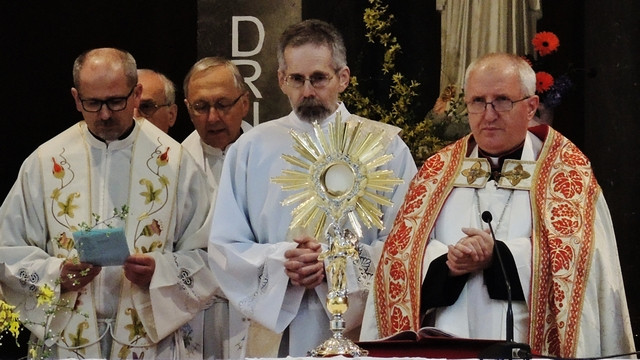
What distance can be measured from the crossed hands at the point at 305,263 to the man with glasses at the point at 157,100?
6.67 ft

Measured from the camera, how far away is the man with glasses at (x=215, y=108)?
27.8 feet

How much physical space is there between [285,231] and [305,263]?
0.37 metres

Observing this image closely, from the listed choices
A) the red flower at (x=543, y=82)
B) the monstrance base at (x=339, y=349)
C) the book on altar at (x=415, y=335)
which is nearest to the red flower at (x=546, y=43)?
the red flower at (x=543, y=82)

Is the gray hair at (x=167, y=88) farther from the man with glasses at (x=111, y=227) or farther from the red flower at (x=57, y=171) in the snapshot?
the red flower at (x=57, y=171)

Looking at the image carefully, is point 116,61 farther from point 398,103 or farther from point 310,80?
point 398,103

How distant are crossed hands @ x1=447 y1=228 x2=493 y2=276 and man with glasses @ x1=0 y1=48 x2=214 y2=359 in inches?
56.8

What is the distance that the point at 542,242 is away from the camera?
676 cm

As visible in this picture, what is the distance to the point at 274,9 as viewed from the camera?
30.2ft

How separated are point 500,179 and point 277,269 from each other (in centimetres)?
101

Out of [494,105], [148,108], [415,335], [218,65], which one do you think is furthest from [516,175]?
[148,108]

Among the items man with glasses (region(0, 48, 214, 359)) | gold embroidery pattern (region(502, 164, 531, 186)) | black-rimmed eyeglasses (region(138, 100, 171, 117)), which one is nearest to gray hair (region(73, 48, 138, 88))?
man with glasses (region(0, 48, 214, 359))

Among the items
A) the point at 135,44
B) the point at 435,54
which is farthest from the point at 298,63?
the point at 135,44

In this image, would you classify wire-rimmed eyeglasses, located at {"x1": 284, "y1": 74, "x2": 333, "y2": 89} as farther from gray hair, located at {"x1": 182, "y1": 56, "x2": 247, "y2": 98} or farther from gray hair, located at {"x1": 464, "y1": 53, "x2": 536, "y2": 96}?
gray hair, located at {"x1": 182, "y1": 56, "x2": 247, "y2": 98}

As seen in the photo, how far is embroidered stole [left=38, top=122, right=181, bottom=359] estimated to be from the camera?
298 inches
